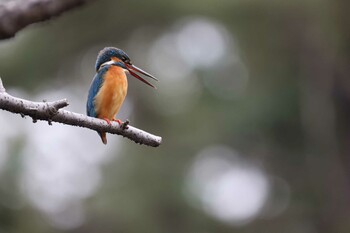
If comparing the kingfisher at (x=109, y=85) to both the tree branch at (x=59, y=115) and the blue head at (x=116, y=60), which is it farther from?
the tree branch at (x=59, y=115)

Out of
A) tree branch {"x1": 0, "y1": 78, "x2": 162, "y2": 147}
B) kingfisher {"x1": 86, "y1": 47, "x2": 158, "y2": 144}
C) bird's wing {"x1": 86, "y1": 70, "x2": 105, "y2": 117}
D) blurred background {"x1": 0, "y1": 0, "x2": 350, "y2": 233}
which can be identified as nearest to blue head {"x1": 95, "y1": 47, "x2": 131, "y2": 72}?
kingfisher {"x1": 86, "y1": 47, "x2": 158, "y2": 144}

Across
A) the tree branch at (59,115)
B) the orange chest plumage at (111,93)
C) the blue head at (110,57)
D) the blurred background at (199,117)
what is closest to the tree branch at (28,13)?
the tree branch at (59,115)

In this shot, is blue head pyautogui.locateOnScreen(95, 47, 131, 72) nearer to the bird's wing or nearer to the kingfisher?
the kingfisher

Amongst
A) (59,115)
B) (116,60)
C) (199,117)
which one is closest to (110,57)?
(116,60)

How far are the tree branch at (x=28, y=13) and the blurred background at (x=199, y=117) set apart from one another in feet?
28.2

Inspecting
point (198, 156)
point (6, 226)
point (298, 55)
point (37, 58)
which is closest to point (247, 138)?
point (198, 156)

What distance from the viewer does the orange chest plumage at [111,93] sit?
2809 mm

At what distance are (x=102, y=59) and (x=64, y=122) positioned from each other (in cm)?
45

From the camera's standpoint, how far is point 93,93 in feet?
9.58

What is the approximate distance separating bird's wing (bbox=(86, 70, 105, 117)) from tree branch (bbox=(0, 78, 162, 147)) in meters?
0.30

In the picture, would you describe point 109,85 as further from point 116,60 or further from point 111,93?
point 116,60

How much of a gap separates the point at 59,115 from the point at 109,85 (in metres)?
0.55

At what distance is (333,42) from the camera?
14.2m

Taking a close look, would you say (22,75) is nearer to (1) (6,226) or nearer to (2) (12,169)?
(2) (12,169)
